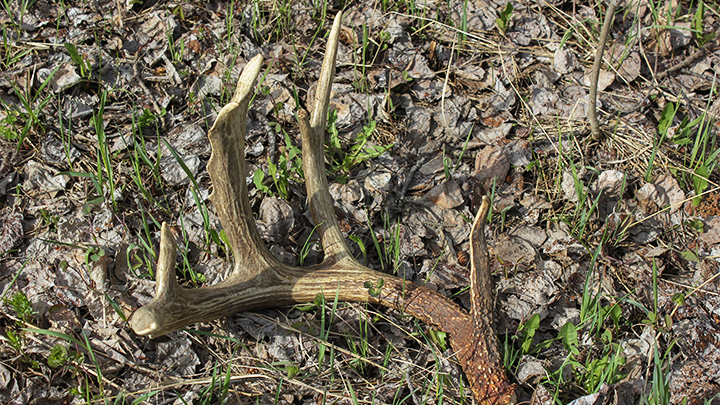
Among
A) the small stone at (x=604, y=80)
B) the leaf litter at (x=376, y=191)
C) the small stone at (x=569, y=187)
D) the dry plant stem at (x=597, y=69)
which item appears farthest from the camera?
the small stone at (x=604, y=80)

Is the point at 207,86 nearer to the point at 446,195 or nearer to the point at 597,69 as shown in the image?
the point at 446,195

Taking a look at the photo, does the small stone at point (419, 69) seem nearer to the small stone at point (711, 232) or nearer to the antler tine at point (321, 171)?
the antler tine at point (321, 171)

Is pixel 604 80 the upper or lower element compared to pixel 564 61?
Answer: lower

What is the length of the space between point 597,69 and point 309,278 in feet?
6.67

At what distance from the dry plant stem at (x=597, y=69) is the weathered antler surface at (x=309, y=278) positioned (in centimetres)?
141

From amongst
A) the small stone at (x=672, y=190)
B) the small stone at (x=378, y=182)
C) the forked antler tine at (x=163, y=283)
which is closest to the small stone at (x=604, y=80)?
the small stone at (x=672, y=190)

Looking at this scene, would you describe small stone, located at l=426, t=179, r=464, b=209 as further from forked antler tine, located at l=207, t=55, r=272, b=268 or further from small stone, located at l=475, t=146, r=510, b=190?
forked antler tine, located at l=207, t=55, r=272, b=268

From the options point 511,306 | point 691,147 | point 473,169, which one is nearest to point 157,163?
point 473,169

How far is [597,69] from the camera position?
283cm

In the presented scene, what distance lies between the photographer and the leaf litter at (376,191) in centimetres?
228

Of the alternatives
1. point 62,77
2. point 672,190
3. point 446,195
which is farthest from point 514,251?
point 62,77

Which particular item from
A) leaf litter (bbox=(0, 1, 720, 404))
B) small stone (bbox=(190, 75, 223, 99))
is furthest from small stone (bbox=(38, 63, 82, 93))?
small stone (bbox=(190, 75, 223, 99))

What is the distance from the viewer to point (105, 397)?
1.98 m

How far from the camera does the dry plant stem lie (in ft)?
8.58
